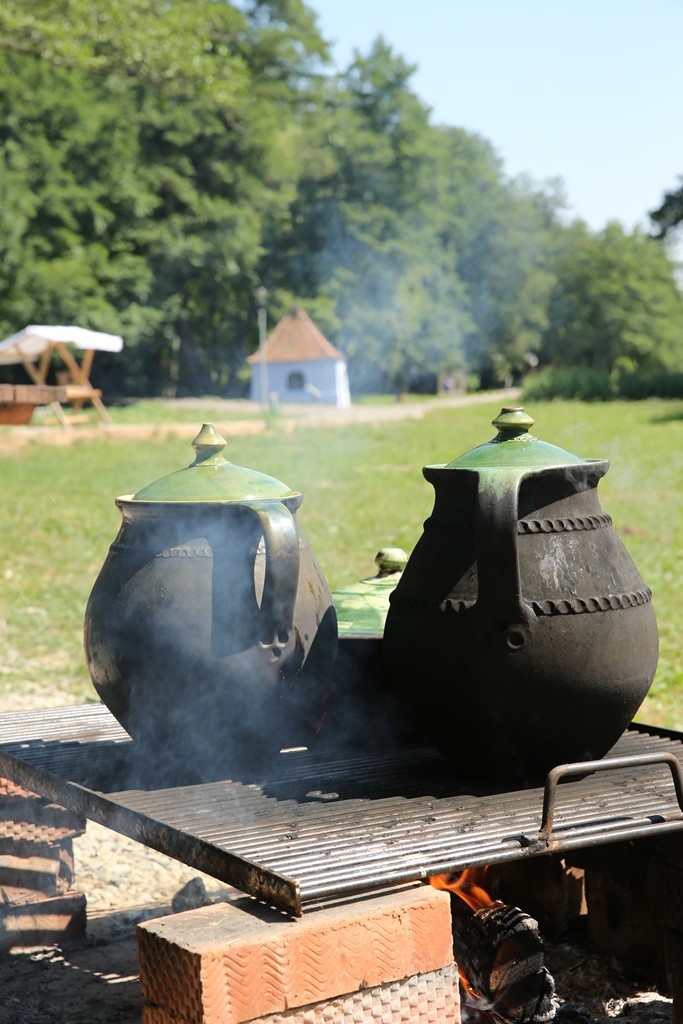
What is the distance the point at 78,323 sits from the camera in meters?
32.1

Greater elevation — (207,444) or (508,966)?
(207,444)

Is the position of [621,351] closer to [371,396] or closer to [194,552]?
[371,396]

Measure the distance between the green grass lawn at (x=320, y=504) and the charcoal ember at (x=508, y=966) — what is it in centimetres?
288

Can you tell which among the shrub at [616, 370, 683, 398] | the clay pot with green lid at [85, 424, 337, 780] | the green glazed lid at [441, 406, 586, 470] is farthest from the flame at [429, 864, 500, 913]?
the shrub at [616, 370, 683, 398]

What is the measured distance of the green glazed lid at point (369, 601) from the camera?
124 inches

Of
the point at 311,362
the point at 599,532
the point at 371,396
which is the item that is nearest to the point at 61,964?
the point at 599,532

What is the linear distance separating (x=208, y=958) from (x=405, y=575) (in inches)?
42.4

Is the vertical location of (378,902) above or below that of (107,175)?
below

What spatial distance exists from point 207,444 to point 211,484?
0.47 feet

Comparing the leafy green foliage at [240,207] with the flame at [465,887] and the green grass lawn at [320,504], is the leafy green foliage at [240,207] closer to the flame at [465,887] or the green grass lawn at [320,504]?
the green grass lawn at [320,504]

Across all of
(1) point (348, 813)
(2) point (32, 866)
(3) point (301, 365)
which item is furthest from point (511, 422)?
(3) point (301, 365)

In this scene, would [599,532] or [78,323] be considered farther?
[78,323]

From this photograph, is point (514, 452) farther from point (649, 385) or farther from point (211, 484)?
point (649, 385)

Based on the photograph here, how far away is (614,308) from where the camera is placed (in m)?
64.0
